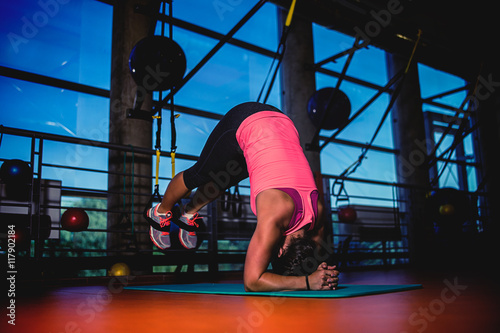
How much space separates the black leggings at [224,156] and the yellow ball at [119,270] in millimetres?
1593

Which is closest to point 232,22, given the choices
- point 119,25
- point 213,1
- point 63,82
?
point 213,1

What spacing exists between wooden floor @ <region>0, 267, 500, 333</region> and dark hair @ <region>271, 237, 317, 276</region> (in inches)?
9.8

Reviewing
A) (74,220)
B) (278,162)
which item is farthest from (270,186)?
(74,220)

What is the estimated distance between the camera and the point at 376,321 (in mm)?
979

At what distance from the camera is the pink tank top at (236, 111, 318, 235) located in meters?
1.73

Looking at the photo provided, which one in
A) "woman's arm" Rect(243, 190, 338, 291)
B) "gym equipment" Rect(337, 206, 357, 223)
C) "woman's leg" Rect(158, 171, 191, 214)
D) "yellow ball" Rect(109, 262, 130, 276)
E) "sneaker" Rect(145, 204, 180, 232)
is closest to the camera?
"woman's arm" Rect(243, 190, 338, 291)

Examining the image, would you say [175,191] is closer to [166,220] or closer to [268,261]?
[166,220]

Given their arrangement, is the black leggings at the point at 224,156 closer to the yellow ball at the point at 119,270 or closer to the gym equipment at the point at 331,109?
the yellow ball at the point at 119,270

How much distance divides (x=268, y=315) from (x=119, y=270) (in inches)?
99.6

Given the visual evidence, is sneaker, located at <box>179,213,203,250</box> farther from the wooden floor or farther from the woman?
the wooden floor

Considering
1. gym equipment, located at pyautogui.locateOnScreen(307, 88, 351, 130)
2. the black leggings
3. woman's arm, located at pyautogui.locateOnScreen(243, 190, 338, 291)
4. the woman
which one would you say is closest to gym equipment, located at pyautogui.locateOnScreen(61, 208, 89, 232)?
the woman

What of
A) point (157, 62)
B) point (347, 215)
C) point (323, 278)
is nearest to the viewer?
point (323, 278)

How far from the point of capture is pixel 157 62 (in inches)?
123

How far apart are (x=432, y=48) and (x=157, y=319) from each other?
→ 471 centimetres
